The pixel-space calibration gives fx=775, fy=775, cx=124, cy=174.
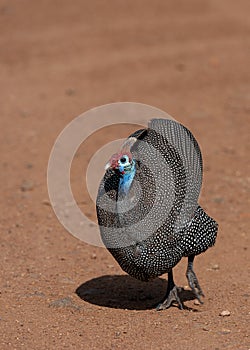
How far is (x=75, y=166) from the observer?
801cm

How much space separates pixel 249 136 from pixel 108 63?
10.5 feet

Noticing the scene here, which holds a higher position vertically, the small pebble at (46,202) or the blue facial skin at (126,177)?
the blue facial skin at (126,177)

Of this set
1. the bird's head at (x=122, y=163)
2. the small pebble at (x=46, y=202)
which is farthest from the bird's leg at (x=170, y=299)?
the small pebble at (x=46, y=202)

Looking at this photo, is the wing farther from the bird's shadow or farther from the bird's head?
the bird's shadow

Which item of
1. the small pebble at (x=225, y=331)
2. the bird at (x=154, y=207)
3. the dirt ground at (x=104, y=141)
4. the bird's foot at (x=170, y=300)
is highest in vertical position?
the bird at (x=154, y=207)

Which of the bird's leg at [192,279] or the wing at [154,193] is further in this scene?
the bird's leg at [192,279]

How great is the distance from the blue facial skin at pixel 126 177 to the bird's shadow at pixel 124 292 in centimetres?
97

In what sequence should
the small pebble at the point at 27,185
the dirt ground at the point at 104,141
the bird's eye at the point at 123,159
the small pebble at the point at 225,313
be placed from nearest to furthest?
1. the bird's eye at the point at 123,159
2. the dirt ground at the point at 104,141
3. the small pebble at the point at 225,313
4. the small pebble at the point at 27,185

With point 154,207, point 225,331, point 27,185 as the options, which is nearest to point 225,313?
point 225,331

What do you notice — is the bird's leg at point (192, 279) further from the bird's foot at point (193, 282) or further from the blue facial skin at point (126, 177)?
the blue facial skin at point (126, 177)

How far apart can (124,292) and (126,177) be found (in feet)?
4.01

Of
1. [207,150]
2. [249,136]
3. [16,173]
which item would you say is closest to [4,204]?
[16,173]

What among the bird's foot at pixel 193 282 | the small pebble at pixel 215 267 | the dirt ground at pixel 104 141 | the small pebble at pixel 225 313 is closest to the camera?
the dirt ground at pixel 104 141

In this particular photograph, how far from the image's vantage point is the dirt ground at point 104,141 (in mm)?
4840
